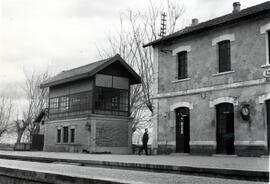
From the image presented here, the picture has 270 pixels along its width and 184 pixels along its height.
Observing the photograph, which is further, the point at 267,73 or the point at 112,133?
the point at 112,133

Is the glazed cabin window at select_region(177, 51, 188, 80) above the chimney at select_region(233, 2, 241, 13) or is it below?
below

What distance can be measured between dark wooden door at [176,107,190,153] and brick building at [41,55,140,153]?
7.63 metres

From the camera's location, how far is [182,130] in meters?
19.8

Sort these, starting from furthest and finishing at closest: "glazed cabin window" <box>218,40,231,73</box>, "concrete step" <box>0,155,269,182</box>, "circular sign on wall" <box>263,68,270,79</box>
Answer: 1. "glazed cabin window" <box>218,40,231,73</box>
2. "circular sign on wall" <box>263,68,270,79</box>
3. "concrete step" <box>0,155,269,182</box>

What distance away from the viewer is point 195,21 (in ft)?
76.1

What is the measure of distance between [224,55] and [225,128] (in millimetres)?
3402

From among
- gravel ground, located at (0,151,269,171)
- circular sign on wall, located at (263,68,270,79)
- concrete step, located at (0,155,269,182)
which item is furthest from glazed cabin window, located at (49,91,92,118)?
concrete step, located at (0,155,269,182)

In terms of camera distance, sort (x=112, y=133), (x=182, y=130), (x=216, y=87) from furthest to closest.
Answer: (x=112, y=133)
(x=182, y=130)
(x=216, y=87)

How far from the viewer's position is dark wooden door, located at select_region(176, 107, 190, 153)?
19.6 metres

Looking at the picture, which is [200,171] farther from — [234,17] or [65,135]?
[65,135]

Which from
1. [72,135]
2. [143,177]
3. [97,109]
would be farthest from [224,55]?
[143,177]

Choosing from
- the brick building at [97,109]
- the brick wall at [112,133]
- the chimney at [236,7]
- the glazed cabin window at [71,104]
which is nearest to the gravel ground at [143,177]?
the chimney at [236,7]

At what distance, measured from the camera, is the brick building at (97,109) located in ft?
86.0

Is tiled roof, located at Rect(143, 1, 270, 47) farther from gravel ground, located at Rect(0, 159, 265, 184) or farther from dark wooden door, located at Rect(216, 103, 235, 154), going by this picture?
gravel ground, located at Rect(0, 159, 265, 184)
